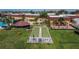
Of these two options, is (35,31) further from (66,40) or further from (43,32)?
(66,40)

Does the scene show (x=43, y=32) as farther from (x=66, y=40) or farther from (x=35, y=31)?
(x=66, y=40)

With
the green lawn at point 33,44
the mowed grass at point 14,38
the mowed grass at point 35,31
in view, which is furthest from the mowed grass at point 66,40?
the mowed grass at point 14,38

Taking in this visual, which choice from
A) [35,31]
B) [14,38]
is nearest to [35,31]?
[35,31]

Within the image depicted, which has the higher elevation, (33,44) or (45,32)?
(45,32)

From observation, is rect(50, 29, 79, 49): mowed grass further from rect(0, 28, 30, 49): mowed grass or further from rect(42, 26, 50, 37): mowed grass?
rect(0, 28, 30, 49): mowed grass

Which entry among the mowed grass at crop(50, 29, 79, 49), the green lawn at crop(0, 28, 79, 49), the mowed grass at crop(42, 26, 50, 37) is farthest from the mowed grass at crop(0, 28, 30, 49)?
the mowed grass at crop(50, 29, 79, 49)

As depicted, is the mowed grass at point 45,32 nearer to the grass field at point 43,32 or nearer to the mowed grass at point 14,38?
the grass field at point 43,32
